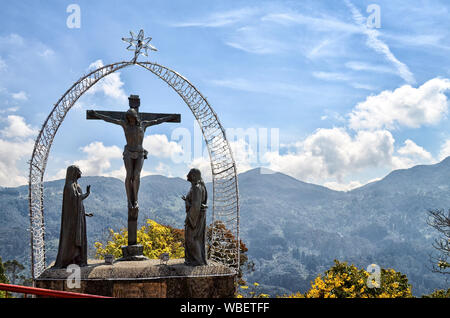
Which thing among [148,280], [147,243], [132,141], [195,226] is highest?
[132,141]

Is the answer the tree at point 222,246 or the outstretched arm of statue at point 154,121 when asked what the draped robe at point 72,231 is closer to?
the outstretched arm of statue at point 154,121

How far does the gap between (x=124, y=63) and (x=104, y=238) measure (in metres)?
11.1

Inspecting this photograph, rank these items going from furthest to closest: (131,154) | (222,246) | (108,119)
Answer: (222,246), (108,119), (131,154)

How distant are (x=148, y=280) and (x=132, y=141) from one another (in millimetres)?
3264

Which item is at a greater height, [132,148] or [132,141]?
[132,141]

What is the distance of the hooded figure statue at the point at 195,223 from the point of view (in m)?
9.29

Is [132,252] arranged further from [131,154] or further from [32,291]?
[32,291]

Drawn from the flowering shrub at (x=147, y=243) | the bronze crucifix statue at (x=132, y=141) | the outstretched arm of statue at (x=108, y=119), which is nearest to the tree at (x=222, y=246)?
the flowering shrub at (x=147, y=243)

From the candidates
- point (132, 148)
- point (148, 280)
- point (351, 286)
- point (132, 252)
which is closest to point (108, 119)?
point (132, 148)

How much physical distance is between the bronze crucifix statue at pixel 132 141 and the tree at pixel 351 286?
4572 millimetres

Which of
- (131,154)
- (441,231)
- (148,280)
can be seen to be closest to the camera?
(148,280)

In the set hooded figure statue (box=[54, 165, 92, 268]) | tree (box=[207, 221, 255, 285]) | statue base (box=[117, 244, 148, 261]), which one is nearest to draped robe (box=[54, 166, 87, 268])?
hooded figure statue (box=[54, 165, 92, 268])

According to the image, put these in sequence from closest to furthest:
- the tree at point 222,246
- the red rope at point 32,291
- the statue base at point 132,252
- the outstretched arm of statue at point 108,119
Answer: the red rope at point 32,291, the statue base at point 132,252, the outstretched arm of statue at point 108,119, the tree at point 222,246

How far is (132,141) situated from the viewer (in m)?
10.2
